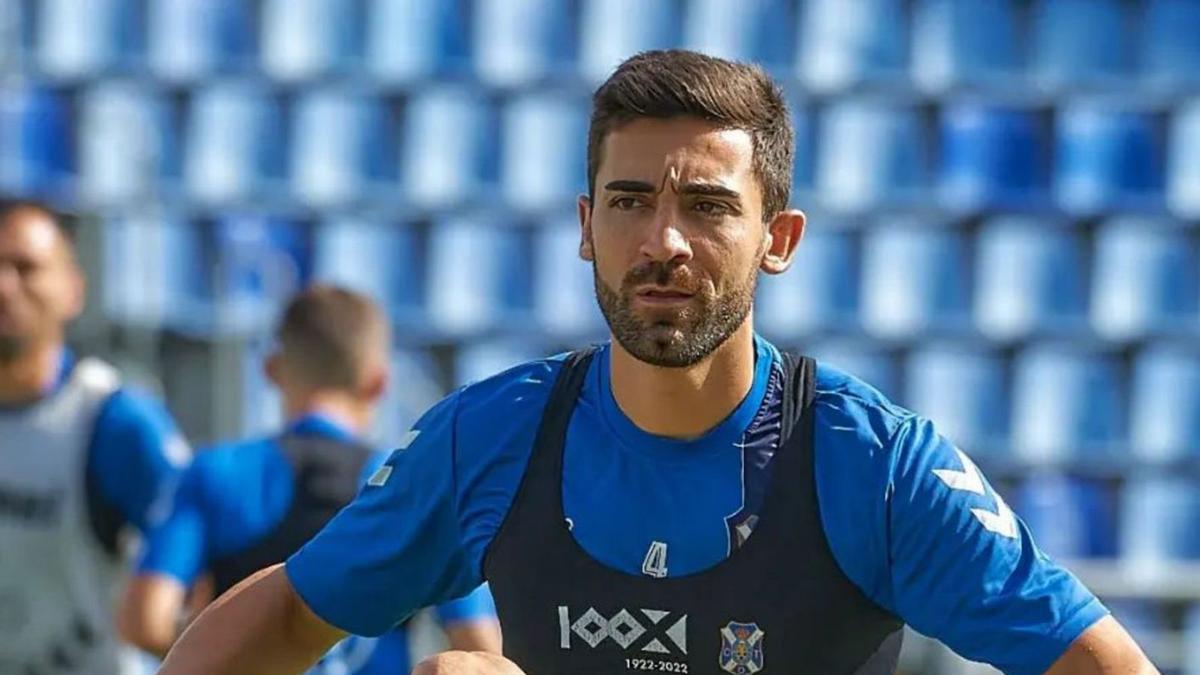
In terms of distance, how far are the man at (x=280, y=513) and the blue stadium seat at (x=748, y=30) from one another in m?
6.61

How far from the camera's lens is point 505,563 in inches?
126

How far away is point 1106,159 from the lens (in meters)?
11.9

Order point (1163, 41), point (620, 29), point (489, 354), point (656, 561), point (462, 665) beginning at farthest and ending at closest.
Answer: point (1163, 41) → point (620, 29) → point (489, 354) → point (656, 561) → point (462, 665)

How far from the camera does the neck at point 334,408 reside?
5.56m

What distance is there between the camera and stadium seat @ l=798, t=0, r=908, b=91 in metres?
11.9

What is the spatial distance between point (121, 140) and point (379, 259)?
1.37m

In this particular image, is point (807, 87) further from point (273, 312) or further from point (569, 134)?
point (273, 312)

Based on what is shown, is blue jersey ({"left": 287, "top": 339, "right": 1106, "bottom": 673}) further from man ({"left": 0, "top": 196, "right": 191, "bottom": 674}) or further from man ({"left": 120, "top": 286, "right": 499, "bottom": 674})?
man ({"left": 0, "top": 196, "right": 191, "bottom": 674})

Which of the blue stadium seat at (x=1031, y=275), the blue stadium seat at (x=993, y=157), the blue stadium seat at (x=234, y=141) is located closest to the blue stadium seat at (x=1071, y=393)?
the blue stadium seat at (x=1031, y=275)

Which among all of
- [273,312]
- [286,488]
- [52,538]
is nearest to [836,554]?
[286,488]

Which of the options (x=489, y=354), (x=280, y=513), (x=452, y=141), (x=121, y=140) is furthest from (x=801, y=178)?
(x=280, y=513)

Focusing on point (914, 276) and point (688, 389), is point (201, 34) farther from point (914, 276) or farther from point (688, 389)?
point (688, 389)

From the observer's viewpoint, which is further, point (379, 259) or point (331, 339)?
point (379, 259)

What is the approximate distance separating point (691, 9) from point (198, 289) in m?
2.87
